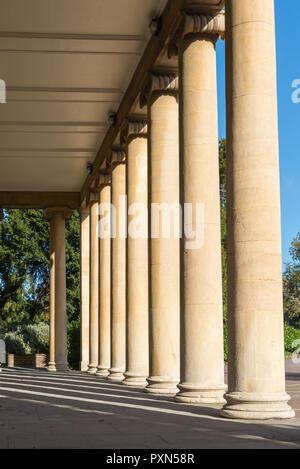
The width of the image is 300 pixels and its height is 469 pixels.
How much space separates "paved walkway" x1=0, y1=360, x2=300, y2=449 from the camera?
6919cm

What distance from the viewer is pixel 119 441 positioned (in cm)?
7100

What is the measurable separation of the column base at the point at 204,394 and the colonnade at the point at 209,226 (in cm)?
18

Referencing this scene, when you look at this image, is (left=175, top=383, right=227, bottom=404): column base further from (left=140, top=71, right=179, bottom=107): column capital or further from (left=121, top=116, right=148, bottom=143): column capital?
(left=121, top=116, right=148, bottom=143): column capital

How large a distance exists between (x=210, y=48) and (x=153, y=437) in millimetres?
71664

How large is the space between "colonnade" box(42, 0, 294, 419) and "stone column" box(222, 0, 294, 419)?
0.43 ft

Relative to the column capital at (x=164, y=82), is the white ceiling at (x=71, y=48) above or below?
above

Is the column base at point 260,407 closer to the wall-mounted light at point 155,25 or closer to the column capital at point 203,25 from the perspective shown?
the column capital at point 203,25

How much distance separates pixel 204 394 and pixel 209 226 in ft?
86.0

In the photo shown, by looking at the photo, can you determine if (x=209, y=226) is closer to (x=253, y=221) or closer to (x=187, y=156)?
(x=187, y=156)

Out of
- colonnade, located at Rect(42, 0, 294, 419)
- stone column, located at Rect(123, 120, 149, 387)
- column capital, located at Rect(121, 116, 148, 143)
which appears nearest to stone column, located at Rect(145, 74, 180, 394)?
colonnade, located at Rect(42, 0, 294, 419)

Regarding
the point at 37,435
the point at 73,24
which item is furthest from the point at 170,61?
the point at 37,435

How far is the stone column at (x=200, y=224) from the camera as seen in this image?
114375 millimetres

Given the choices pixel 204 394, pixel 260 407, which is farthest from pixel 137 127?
pixel 260 407

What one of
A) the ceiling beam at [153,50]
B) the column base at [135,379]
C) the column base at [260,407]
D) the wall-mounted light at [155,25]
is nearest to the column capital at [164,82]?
the ceiling beam at [153,50]
